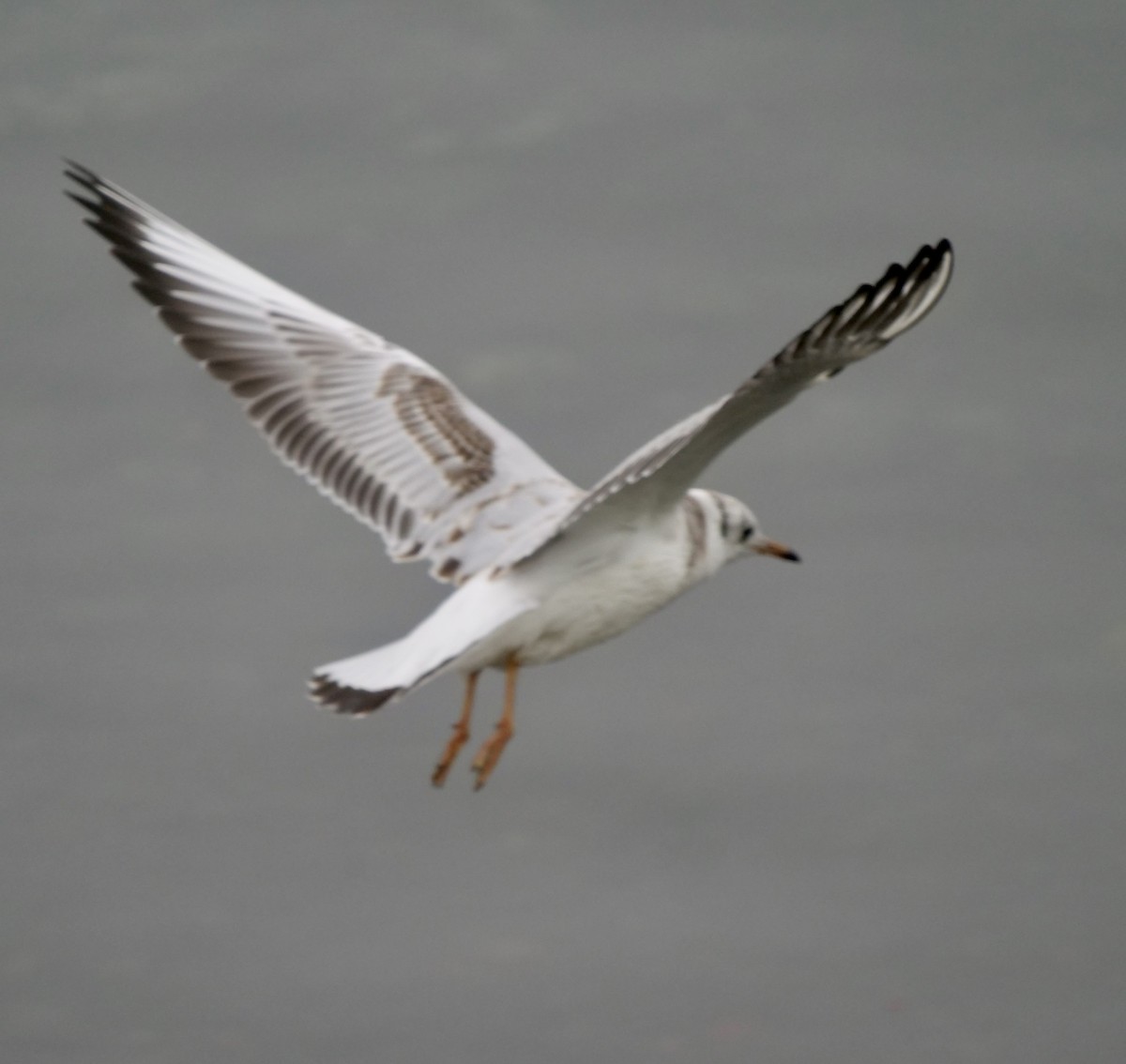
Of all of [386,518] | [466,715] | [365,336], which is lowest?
[466,715]

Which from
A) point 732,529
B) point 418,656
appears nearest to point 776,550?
point 732,529

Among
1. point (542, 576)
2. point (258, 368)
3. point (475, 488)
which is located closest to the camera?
point (542, 576)

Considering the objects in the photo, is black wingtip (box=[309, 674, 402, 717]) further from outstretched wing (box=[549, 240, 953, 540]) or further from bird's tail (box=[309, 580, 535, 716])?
outstretched wing (box=[549, 240, 953, 540])

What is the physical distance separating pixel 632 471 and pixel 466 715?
95 cm

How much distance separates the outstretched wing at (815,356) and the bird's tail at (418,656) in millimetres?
365

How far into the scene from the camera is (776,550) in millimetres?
7730

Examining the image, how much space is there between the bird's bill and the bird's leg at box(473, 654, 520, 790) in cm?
106

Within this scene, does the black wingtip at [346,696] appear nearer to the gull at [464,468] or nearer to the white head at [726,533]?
the gull at [464,468]

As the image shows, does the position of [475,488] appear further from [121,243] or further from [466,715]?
[121,243]

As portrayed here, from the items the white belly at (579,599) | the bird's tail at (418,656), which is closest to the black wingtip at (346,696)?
the bird's tail at (418,656)

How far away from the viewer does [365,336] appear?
26.2 feet

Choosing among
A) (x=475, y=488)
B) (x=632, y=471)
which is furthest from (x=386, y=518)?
(x=632, y=471)

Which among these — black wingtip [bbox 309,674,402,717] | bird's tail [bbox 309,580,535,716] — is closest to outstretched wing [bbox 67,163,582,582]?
bird's tail [bbox 309,580,535,716]

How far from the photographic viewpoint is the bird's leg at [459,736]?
683 cm
